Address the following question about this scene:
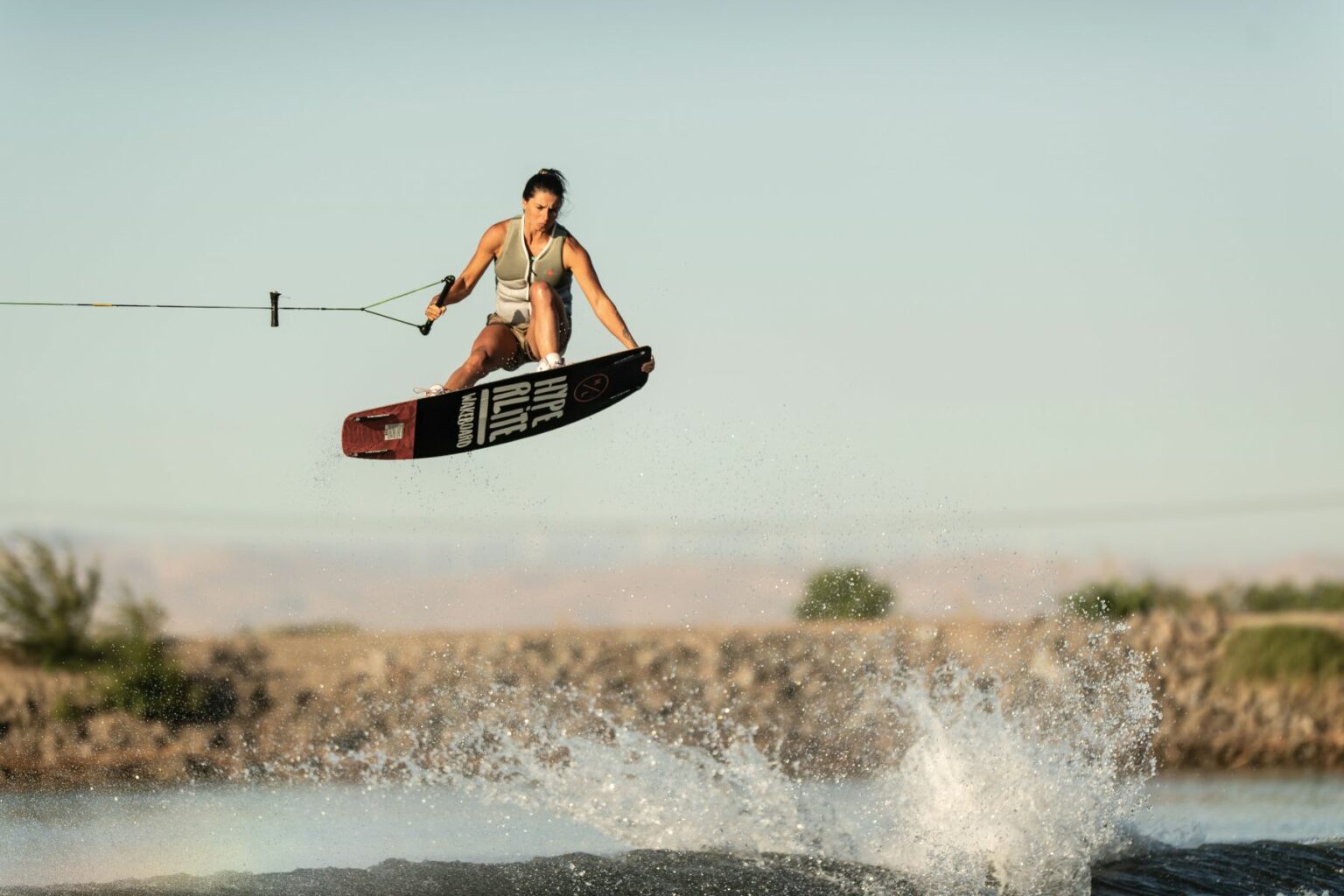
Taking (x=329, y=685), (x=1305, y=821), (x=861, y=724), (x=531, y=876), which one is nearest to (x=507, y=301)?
(x=531, y=876)

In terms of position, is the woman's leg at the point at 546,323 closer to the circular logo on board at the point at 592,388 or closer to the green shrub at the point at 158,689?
the circular logo on board at the point at 592,388

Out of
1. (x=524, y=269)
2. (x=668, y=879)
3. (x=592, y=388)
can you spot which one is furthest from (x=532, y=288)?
(x=668, y=879)

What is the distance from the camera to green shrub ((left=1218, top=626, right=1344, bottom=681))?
22.6m

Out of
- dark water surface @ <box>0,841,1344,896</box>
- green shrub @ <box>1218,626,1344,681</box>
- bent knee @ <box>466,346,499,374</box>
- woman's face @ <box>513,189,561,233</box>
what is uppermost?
woman's face @ <box>513,189,561,233</box>

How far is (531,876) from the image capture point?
9.05m

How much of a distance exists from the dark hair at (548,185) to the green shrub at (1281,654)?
16516 millimetres

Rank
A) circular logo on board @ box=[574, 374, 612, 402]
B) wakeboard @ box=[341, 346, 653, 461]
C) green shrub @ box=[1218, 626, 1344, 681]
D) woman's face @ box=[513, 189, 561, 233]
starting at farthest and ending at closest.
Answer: green shrub @ box=[1218, 626, 1344, 681], circular logo on board @ box=[574, 374, 612, 402], wakeboard @ box=[341, 346, 653, 461], woman's face @ box=[513, 189, 561, 233]

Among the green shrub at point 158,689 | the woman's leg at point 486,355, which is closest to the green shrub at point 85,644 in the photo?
the green shrub at point 158,689

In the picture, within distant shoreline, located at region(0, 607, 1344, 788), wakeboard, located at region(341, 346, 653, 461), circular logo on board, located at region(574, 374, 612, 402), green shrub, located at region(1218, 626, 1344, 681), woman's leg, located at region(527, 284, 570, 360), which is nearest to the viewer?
woman's leg, located at region(527, 284, 570, 360)

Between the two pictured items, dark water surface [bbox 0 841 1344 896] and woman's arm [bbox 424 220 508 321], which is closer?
dark water surface [bbox 0 841 1344 896]

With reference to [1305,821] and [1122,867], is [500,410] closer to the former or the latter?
[1122,867]

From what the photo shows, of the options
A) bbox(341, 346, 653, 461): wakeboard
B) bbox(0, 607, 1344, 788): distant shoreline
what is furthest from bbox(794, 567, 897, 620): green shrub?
bbox(341, 346, 653, 461): wakeboard

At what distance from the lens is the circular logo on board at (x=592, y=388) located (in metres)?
10.0

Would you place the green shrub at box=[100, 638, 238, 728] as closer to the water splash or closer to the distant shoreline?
the distant shoreline
